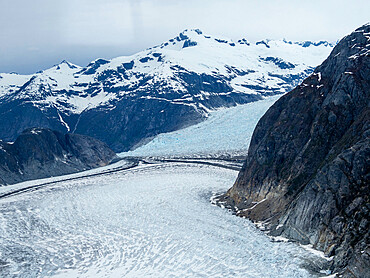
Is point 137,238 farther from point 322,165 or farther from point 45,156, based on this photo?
point 45,156

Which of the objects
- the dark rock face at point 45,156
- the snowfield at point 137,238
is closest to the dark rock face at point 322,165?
the snowfield at point 137,238

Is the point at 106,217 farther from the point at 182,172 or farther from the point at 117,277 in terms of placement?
the point at 182,172

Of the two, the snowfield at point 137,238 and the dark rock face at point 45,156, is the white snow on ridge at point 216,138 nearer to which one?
the dark rock face at point 45,156

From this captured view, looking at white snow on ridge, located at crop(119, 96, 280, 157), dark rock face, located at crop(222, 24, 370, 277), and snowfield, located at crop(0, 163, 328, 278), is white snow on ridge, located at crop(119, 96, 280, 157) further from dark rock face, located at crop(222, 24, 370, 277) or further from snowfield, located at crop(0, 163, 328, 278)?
dark rock face, located at crop(222, 24, 370, 277)

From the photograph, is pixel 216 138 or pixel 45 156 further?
pixel 216 138

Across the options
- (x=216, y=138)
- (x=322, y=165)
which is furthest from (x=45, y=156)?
(x=322, y=165)

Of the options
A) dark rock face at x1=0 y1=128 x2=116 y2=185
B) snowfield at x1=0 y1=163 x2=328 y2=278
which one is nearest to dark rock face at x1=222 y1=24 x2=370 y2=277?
snowfield at x1=0 y1=163 x2=328 y2=278

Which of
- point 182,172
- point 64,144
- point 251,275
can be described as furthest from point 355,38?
point 64,144
